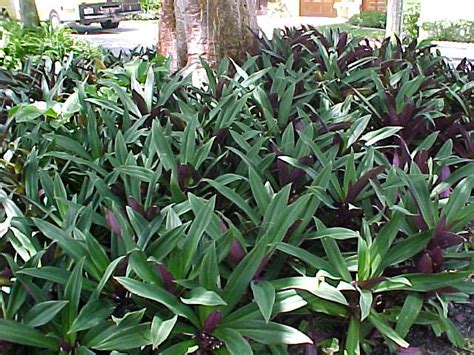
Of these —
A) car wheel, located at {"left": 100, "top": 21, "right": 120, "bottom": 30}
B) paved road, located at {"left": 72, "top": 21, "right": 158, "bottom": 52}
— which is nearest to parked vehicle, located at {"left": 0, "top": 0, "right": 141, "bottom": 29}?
car wheel, located at {"left": 100, "top": 21, "right": 120, "bottom": 30}

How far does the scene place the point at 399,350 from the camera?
1.88 m

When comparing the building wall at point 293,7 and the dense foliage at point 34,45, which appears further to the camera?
the building wall at point 293,7

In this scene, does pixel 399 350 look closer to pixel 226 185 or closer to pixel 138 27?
pixel 226 185

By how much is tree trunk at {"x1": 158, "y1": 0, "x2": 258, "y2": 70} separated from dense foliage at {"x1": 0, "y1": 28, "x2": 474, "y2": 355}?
118 centimetres

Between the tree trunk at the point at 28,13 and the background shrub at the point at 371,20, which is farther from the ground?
the tree trunk at the point at 28,13

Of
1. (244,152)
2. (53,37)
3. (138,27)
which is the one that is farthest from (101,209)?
(138,27)

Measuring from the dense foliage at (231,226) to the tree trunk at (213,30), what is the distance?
118cm

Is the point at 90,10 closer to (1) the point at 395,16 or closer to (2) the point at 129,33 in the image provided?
(2) the point at 129,33

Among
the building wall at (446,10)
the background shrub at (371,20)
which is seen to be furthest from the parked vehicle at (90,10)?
the building wall at (446,10)

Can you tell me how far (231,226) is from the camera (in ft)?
5.83

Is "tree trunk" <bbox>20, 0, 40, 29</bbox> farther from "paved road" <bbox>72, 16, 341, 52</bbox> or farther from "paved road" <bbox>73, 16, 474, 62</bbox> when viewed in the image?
"paved road" <bbox>72, 16, 341, 52</bbox>

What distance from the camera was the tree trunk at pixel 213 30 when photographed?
410 centimetres

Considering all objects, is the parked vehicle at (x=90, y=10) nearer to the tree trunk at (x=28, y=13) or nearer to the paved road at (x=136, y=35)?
the paved road at (x=136, y=35)

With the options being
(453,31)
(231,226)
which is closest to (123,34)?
(453,31)
